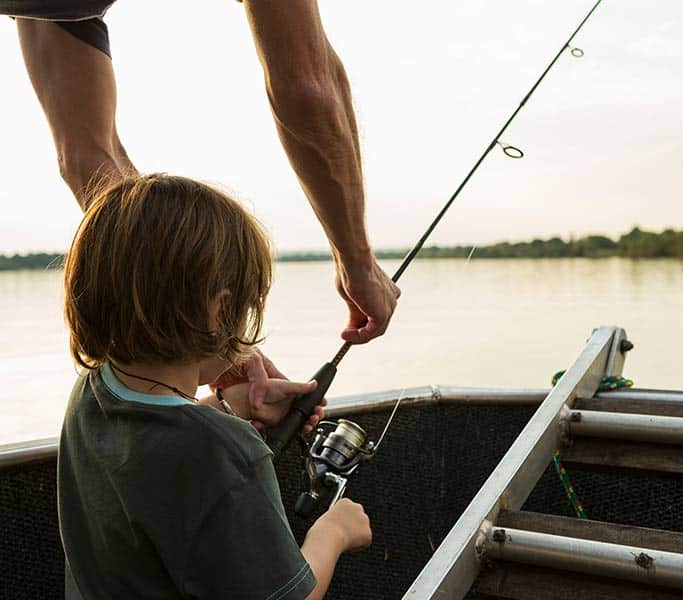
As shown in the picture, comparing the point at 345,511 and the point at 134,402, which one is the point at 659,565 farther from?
the point at 134,402

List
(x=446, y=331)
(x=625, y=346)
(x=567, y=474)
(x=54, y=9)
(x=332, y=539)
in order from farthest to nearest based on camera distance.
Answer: (x=446, y=331), (x=625, y=346), (x=567, y=474), (x=54, y=9), (x=332, y=539)

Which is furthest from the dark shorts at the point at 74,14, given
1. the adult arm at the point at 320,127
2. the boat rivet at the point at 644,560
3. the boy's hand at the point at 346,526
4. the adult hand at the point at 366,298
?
the boat rivet at the point at 644,560

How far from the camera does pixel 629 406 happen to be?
1.65m

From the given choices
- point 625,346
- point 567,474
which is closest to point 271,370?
point 567,474

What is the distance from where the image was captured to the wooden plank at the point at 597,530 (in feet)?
3.91

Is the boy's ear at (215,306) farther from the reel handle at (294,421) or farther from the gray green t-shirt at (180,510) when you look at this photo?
the reel handle at (294,421)

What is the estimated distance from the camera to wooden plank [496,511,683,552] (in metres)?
1.19

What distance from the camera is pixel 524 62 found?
2.20 meters

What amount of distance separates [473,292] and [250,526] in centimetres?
873

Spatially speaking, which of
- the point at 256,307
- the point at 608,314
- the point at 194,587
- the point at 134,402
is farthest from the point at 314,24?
the point at 608,314

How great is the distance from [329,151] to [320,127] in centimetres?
4

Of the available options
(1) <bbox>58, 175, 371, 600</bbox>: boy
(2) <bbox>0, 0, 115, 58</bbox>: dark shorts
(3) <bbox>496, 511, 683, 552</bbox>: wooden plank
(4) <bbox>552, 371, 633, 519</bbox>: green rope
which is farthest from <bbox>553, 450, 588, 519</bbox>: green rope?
(2) <bbox>0, 0, 115, 58</bbox>: dark shorts

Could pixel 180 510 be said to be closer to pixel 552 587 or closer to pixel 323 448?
pixel 323 448

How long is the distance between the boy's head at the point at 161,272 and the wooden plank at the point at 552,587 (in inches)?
22.3
